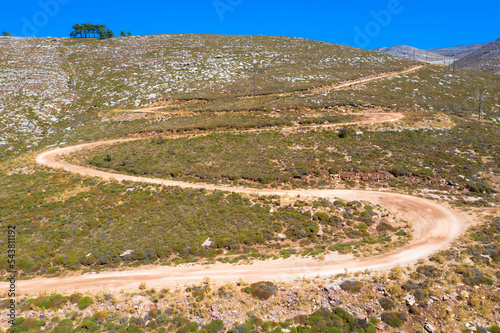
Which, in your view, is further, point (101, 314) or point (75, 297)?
point (75, 297)

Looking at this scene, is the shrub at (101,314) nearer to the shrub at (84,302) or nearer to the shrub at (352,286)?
the shrub at (84,302)

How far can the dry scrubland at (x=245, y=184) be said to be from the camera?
1477 cm

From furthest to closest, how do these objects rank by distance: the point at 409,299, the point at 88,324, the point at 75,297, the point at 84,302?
1. the point at 75,297
2. the point at 84,302
3. the point at 409,299
4. the point at 88,324

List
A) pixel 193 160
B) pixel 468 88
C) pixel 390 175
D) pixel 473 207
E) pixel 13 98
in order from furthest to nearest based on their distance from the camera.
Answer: pixel 468 88 → pixel 13 98 → pixel 193 160 → pixel 390 175 → pixel 473 207

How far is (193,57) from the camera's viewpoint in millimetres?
92375

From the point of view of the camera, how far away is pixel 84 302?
15.1 meters

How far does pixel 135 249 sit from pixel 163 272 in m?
4.23

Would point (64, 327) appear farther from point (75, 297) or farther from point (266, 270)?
point (266, 270)

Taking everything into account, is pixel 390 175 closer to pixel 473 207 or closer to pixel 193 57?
pixel 473 207

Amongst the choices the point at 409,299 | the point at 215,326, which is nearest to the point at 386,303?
the point at 409,299

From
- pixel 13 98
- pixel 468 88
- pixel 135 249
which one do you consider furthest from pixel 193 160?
pixel 468 88

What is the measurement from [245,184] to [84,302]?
21123mm

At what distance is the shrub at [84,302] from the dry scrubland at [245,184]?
0.12 metres

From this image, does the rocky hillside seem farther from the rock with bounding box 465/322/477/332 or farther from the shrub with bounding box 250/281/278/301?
the rock with bounding box 465/322/477/332
